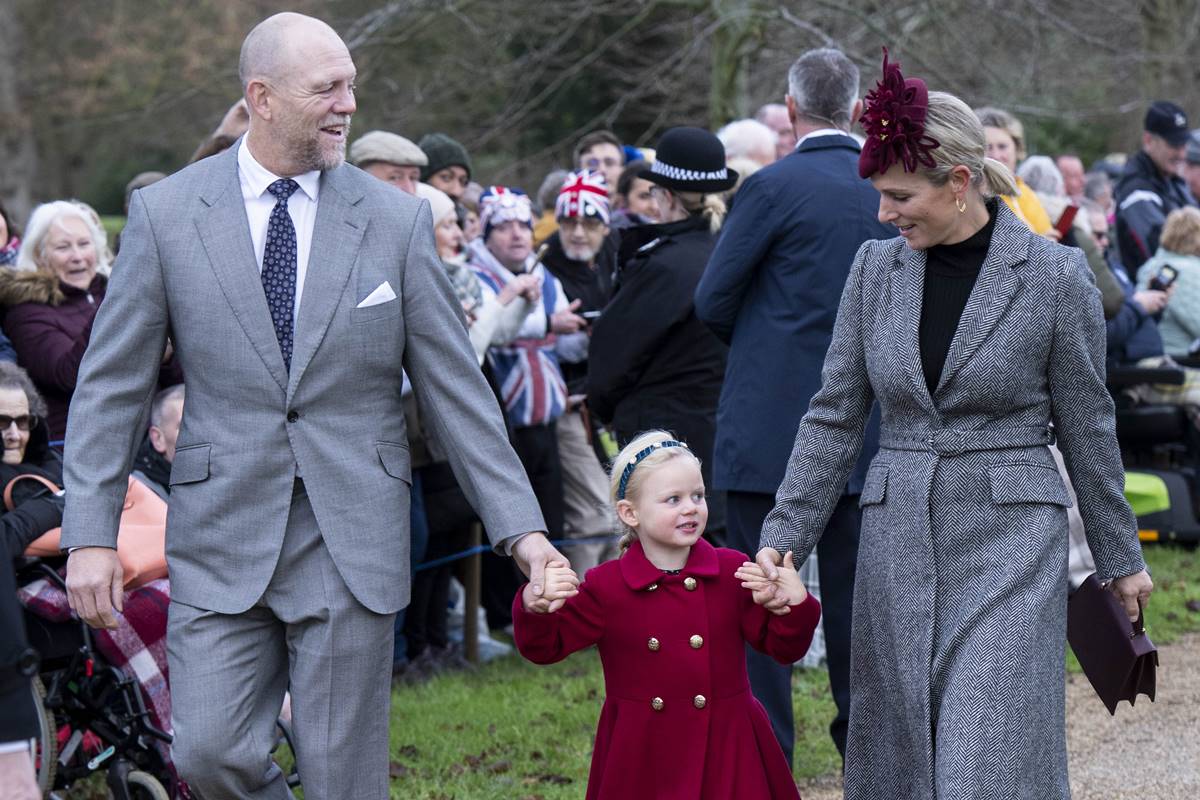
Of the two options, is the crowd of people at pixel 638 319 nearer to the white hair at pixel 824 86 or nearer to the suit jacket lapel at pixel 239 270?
the white hair at pixel 824 86

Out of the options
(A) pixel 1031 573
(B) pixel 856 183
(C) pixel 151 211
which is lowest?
(A) pixel 1031 573

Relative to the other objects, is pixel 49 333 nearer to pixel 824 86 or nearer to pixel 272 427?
pixel 272 427

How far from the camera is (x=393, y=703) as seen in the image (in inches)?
290

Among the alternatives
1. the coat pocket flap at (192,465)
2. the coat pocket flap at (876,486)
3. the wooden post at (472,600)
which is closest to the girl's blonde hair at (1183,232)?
the wooden post at (472,600)

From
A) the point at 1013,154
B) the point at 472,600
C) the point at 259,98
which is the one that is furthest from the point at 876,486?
the point at 1013,154

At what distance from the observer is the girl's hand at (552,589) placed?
4.14 meters

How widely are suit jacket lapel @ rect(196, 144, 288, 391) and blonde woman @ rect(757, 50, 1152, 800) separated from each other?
1.39m

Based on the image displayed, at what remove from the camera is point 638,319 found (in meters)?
6.84

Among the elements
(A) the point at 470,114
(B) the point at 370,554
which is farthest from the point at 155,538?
(A) the point at 470,114

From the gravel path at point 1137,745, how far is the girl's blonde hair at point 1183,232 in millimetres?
3618

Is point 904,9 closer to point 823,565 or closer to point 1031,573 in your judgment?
point 823,565

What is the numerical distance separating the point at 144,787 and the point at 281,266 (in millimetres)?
2067

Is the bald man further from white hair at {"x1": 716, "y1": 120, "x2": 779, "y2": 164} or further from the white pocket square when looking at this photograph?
white hair at {"x1": 716, "y1": 120, "x2": 779, "y2": 164}

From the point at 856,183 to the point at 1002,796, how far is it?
236cm
